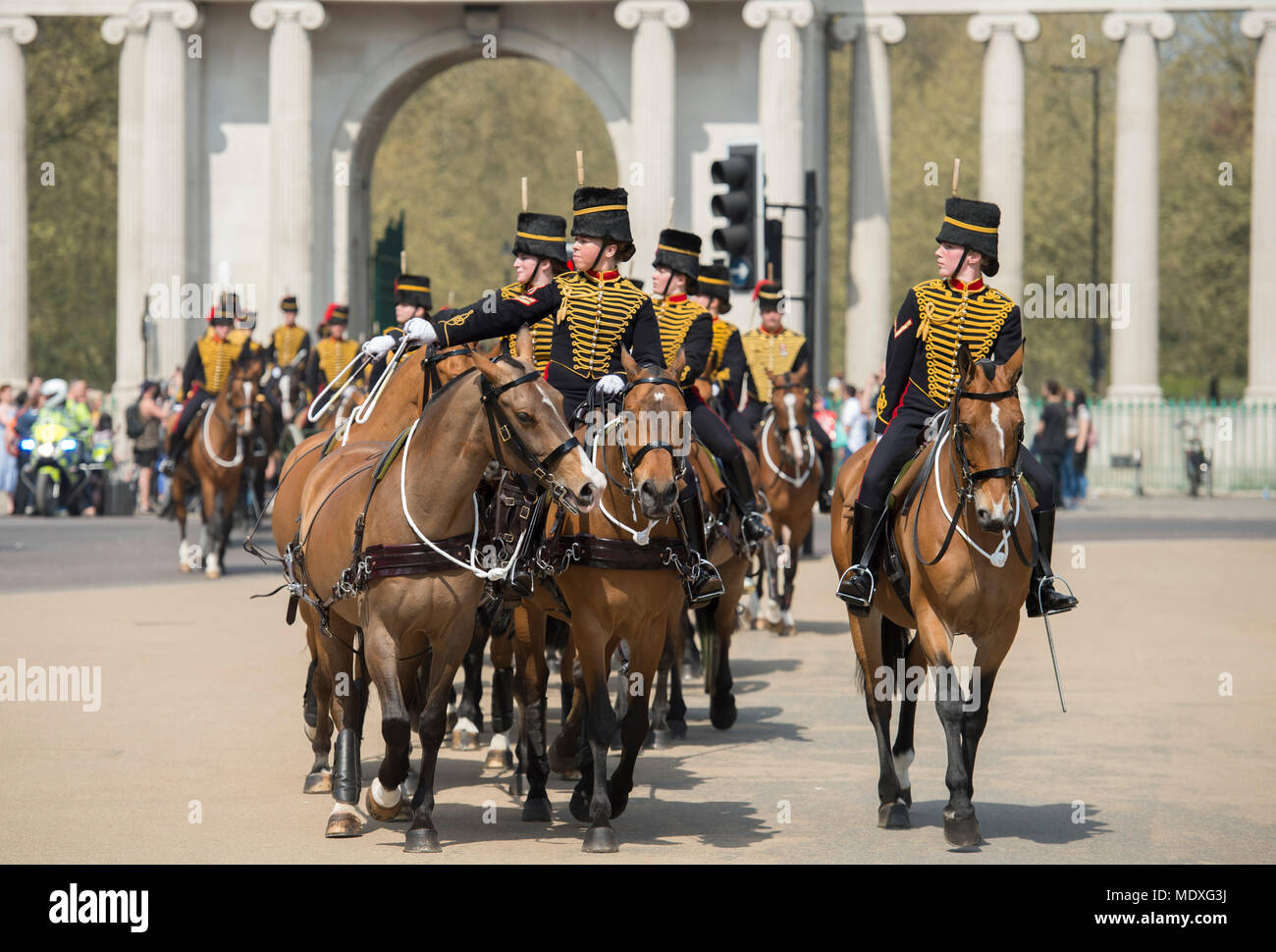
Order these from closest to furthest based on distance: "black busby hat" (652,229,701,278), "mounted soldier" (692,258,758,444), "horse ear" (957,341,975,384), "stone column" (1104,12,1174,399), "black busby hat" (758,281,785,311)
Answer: "horse ear" (957,341,975,384) → "black busby hat" (652,229,701,278) → "mounted soldier" (692,258,758,444) → "black busby hat" (758,281,785,311) → "stone column" (1104,12,1174,399)

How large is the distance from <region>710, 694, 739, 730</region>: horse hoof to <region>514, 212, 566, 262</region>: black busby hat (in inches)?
126

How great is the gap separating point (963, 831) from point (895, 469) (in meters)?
1.94

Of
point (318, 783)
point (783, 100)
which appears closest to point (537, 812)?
point (318, 783)

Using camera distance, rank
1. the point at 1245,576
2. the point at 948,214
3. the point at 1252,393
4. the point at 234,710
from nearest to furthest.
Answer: the point at 948,214, the point at 234,710, the point at 1245,576, the point at 1252,393

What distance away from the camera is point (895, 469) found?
10.2 metres

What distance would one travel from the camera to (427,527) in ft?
30.0

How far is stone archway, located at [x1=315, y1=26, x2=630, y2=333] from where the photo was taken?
136 ft

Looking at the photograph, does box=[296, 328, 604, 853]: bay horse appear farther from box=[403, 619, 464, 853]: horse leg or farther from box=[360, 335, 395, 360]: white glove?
box=[360, 335, 395, 360]: white glove

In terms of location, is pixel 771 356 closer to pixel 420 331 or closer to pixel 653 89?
pixel 420 331

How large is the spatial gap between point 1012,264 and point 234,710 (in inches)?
1262

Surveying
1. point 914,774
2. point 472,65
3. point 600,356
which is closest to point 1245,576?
point 914,774

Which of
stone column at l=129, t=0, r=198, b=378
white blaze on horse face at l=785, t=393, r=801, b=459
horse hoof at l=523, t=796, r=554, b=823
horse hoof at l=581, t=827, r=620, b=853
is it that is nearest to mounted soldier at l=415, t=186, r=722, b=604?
horse hoof at l=523, t=796, r=554, b=823

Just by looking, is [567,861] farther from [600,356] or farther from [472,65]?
[472,65]

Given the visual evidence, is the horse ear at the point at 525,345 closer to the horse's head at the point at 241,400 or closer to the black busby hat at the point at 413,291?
the black busby hat at the point at 413,291
